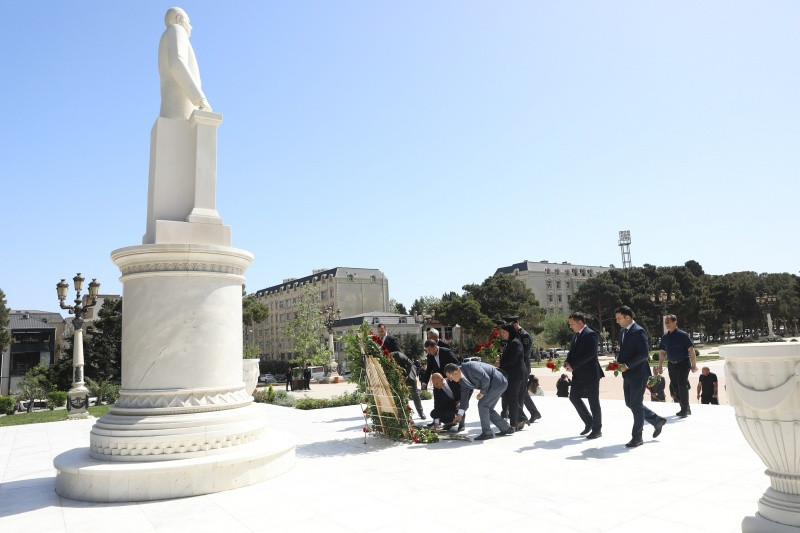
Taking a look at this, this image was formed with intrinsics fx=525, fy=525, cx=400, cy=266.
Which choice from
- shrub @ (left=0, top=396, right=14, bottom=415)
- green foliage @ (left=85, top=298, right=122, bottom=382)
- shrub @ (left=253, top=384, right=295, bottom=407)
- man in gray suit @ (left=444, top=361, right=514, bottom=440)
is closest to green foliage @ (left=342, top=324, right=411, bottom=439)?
man in gray suit @ (left=444, top=361, right=514, bottom=440)

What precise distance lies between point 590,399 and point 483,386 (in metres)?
1.62

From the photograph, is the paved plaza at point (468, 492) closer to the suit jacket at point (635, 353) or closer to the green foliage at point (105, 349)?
the suit jacket at point (635, 353)

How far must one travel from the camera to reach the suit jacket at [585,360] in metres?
7.97

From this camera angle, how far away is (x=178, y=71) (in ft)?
22.6

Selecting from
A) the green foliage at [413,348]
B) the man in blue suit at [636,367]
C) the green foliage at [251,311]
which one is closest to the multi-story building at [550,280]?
the green foliage at [413,348]

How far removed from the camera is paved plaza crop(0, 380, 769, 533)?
434 cm

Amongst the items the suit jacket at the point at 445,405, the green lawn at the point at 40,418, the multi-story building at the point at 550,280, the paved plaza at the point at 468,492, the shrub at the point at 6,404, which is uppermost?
the multi-story building at the point at 550,280

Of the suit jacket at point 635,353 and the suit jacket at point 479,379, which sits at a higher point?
the suit jacket at point 635,353

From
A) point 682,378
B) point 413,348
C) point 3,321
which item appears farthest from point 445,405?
point 3,321

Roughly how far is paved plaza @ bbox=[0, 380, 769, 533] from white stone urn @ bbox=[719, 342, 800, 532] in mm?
524

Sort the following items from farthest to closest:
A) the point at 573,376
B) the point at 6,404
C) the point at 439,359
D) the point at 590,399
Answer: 1. the point at 6,404
2. the point at 439,359
3. the point at 573,376
4. the point at 590,399

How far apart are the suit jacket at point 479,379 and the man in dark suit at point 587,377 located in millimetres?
1098

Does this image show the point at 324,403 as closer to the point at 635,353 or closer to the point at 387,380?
the point at 387,380

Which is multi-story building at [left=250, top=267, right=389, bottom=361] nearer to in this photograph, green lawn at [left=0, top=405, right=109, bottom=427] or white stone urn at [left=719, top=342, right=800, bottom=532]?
green lawn at [left=0, top=405, right=109, bottom=427]
